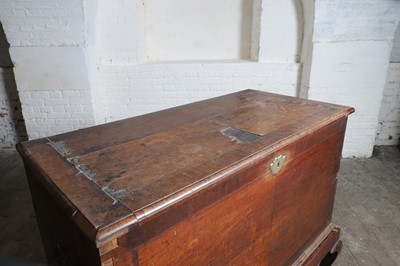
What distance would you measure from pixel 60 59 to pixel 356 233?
3062mm

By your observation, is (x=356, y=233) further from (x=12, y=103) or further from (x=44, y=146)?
(x=12, y=103)

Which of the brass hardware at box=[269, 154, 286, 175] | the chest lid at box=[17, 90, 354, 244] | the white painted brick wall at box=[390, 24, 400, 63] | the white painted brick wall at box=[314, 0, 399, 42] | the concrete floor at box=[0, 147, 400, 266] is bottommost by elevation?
the concrete floor at box=[0, 147, 400, 266]

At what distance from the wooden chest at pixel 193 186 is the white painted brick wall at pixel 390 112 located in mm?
2270

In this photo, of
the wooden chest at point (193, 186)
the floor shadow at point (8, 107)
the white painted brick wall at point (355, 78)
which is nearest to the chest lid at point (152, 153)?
the wooden chest at point (193, 186)

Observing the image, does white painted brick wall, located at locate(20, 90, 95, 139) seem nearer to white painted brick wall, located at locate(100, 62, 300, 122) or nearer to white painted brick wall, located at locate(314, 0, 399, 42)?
white painted brick wall, located at locate(100, 62, 300, 122)

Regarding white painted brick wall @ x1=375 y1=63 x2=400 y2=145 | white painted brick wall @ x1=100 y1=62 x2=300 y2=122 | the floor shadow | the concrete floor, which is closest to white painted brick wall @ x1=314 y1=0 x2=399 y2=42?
white painted brick wall @ x1=100 y1=62 x2=300 y2=122

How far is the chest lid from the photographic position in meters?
0.72

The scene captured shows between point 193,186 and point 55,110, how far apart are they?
9.11 feet

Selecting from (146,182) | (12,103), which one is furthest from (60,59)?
(146,182)

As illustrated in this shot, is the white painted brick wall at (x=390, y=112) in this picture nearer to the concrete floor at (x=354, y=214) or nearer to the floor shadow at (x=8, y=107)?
the concrete floor at (x=354, y=214)

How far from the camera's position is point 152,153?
1018 mm

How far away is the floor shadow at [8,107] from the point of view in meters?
3.26

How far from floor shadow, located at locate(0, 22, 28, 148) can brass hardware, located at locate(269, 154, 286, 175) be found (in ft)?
11.4

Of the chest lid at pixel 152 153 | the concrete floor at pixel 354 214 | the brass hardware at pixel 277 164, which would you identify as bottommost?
the concrete floor at pixel 354 214
